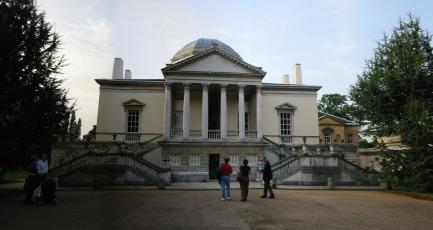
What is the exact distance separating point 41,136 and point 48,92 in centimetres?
203

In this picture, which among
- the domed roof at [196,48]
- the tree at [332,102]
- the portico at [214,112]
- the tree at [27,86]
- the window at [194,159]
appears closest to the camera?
the tree at [27,86]

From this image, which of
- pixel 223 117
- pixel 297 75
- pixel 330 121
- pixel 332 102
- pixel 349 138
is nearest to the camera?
pixel 223 117

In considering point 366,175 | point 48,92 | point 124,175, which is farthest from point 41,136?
point 366,175

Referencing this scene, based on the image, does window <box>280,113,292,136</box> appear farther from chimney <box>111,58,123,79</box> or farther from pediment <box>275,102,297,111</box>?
chimney <box>111,58,123,79</box>

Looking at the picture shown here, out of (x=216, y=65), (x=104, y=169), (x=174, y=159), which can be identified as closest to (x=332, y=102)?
(x=216, y=65)

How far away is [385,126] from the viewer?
18844 mm

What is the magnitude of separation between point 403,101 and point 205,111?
51.8ft

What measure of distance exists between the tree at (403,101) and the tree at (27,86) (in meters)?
17.3

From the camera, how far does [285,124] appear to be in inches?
1332

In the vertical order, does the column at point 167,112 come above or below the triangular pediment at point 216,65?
below

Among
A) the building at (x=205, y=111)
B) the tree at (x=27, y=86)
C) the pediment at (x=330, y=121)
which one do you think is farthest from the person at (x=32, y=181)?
the pediment at (x=330, y=121)

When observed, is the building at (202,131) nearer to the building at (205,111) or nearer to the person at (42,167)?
the building at (205,111)

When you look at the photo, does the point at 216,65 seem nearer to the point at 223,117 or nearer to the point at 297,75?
the point at 223,117

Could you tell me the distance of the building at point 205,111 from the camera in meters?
27.8
